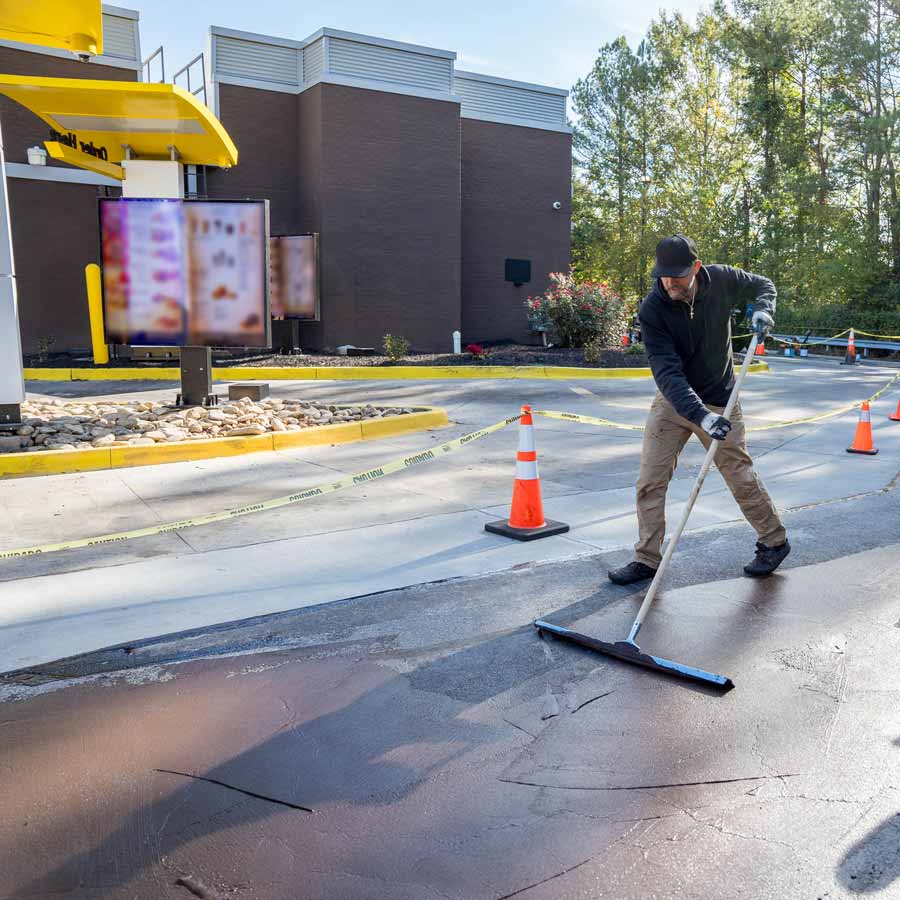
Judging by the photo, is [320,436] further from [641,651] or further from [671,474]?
[641,651]

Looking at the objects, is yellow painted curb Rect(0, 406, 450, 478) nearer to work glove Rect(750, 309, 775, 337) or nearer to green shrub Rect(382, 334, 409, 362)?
work glove Rect(750, 309, 775, 337)

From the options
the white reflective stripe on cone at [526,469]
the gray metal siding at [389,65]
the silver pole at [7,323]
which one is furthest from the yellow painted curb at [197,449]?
the gray metal siding at [389,65]

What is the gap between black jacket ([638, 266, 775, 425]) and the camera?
486 cm

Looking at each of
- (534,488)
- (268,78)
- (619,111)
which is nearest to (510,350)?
(268,78)

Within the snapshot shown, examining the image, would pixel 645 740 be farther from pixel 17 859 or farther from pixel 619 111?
pixel 619 111

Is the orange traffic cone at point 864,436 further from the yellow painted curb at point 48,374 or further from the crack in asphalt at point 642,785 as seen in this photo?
the yellow painted curb at point 48,374

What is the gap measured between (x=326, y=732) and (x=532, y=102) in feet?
80.6

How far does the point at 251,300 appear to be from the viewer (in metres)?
11.8

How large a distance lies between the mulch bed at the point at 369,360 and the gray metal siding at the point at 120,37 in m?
7.08

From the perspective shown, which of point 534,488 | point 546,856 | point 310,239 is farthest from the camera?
point 310,239

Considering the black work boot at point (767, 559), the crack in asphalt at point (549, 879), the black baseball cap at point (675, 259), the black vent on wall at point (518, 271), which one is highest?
the black vent on wall at point (518, 271)

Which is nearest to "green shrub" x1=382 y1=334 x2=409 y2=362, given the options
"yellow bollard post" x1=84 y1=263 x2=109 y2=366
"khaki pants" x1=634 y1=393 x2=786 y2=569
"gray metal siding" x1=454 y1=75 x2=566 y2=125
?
"yellow bollard post" x1=84 y1=263 x2=109 y2=366

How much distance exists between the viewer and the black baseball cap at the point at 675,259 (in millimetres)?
4621

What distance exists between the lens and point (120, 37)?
2030 centimetres
